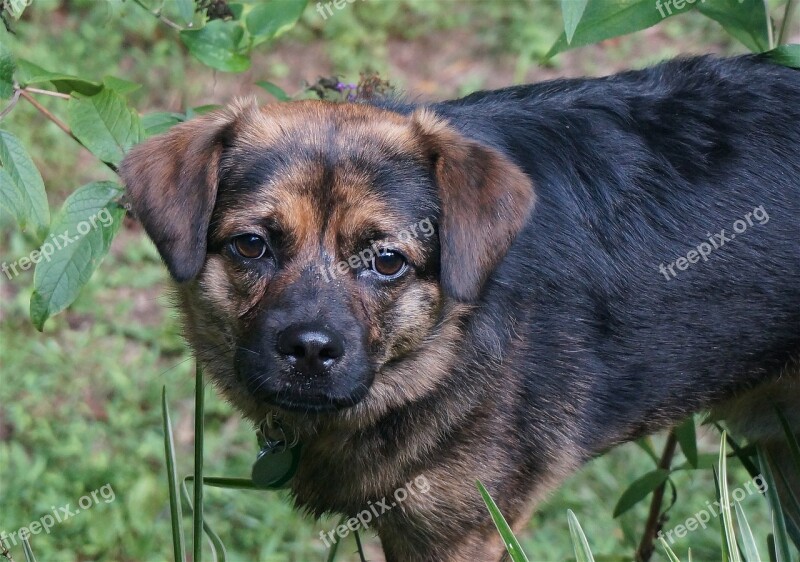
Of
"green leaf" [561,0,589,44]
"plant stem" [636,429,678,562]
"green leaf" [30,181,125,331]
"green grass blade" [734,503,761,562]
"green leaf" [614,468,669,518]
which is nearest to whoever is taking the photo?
"green leaf" [561,0,589,44]

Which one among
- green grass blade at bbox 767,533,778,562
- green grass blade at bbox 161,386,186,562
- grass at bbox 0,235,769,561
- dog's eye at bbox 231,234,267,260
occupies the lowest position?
grass at bbox 0,235,769,561

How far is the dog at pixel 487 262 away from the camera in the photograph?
299cm

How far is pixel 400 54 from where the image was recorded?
740 cm

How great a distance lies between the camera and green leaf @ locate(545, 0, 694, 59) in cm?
293

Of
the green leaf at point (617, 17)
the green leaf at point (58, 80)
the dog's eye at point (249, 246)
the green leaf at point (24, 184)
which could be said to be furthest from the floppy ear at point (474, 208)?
the green leaf at point (24, 184)

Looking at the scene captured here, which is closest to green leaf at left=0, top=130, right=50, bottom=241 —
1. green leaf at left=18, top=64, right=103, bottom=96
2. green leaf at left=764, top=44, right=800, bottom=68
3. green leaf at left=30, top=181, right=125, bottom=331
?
green leaf at left=30, top=181, right=125, bottom=331

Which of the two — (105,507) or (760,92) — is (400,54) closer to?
(105,507)

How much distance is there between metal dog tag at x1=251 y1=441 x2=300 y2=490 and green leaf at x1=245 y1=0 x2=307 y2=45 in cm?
126

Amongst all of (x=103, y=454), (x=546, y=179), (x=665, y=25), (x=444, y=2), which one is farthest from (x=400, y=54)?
(x=546, y=179)

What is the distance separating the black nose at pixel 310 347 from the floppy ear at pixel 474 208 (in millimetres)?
405

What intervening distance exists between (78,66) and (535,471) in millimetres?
4714

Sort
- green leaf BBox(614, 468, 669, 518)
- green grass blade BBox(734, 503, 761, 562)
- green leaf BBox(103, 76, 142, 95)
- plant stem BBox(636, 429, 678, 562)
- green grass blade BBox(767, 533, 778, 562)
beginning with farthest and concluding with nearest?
plant stem BBox(636, 429, 678, 562), green leaf BBox(614, 468, 669, 518), green grass blade BBox(767, 533, 778, 562), green grass blade BBox(734, 503, 761, 562), green leaf BBox(103, 76, 142, 95)

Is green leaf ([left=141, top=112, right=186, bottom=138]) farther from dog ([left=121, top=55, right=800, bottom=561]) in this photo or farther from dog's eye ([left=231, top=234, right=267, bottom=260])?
dog's eye ([left=231, top=234, right=267, bottom=260])

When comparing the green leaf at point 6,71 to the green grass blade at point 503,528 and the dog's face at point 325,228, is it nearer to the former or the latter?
the dog's face at point 325,228
